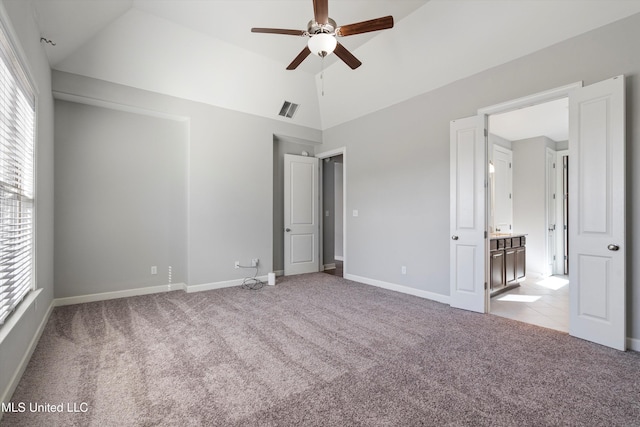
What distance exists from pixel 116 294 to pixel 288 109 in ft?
13.2

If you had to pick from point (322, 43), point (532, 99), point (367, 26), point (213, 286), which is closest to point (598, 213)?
point (532, 99)

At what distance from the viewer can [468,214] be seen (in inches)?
145

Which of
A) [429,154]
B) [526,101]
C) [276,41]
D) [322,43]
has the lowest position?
[429,154]

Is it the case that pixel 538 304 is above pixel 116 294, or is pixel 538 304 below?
below

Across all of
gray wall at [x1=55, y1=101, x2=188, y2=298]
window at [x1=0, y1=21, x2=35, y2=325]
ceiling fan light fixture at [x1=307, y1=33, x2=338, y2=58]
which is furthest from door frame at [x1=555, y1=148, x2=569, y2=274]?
window at [x1=0, y1=21, x2=35, y2=325]

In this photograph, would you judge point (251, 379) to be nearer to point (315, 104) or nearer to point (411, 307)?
point (411, 307)

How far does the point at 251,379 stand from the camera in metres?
2.11

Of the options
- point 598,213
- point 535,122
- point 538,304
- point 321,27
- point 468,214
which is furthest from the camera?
point 535,122

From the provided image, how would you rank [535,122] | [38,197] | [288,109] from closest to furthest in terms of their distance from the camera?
[38,197]
[535,122]
[288,109]

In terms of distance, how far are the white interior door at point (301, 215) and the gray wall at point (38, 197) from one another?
3.38 m

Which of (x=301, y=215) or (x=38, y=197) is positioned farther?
(x=301, y=215)

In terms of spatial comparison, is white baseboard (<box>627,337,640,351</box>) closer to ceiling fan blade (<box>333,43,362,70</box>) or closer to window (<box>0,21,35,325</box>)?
ceiling fan blade (<box>333,43,362,70</box>)

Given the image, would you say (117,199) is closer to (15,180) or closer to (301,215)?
(15,180)

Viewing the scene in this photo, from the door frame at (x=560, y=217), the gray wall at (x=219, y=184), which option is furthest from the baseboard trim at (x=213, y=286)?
the door frame at (x=560, y=217)
